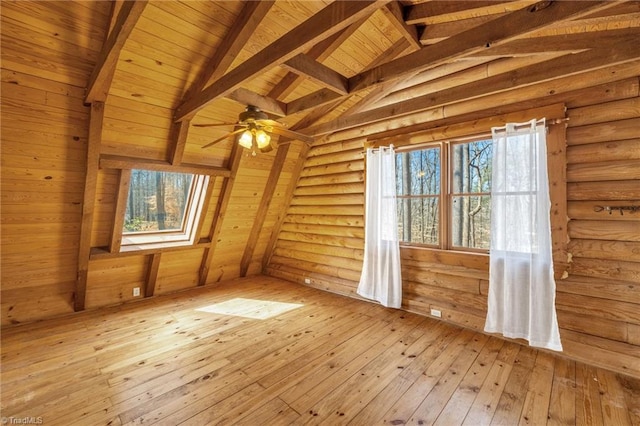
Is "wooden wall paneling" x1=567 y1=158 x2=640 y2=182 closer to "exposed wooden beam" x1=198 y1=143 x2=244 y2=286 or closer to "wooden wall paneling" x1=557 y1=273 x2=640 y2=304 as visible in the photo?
"wooden wall paneling" x1=557 y1=273 x2=640 y2=304

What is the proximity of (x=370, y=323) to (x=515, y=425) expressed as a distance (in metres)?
1.64

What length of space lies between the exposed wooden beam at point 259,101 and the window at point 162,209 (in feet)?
4.69

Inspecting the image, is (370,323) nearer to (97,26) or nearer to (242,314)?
(242,314)

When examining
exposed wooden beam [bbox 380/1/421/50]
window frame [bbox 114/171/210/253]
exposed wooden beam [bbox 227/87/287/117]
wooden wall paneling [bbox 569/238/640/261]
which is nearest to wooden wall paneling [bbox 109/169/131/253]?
window frame [bbox 114/171/210/253]

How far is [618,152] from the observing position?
7.34 ft

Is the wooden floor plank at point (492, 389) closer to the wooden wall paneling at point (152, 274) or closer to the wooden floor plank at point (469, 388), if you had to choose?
the wooden floor plank at point (469, 388)

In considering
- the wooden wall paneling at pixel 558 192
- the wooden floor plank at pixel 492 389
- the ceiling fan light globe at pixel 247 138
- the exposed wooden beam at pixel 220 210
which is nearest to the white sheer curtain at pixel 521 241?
the wooden wall paneling at pixel 558 192

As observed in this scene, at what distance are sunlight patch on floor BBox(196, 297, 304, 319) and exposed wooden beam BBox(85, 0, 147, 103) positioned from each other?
8.85 ft

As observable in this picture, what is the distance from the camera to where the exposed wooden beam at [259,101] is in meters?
2.61

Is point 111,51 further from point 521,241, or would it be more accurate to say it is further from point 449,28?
point 521,241

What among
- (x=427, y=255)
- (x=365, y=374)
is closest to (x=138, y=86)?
(x=365, y=374)

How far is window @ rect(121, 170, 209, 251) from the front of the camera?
140 inches

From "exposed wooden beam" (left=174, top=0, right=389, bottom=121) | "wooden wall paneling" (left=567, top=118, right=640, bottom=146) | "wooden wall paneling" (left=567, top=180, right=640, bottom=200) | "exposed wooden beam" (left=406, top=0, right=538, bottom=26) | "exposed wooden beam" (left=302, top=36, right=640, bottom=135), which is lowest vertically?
"wooden wall paneling" (left=567, top=180, right=640, bottom=200)

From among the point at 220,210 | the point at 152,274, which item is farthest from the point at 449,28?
the point at 152,274
